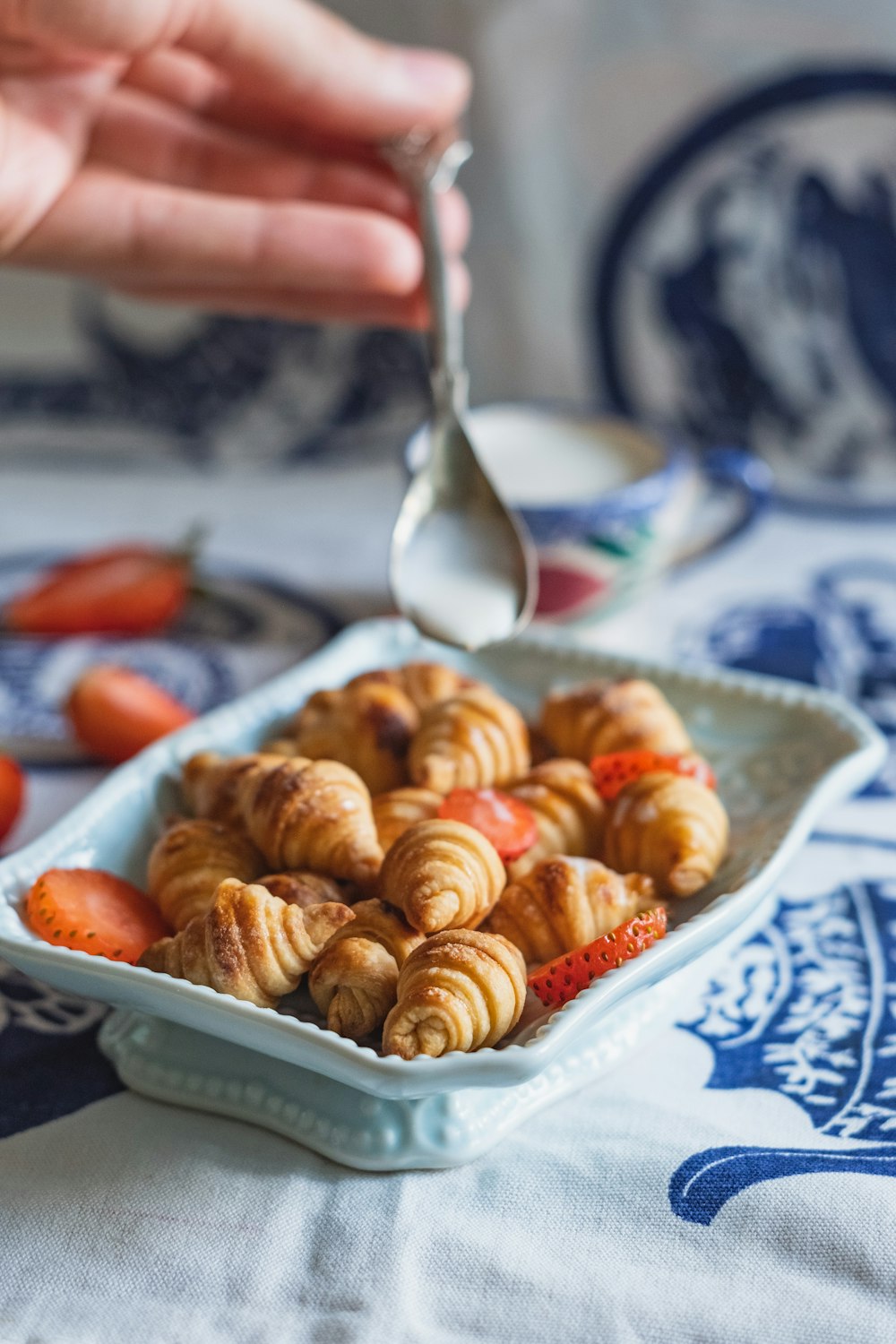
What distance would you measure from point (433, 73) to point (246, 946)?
801 mm

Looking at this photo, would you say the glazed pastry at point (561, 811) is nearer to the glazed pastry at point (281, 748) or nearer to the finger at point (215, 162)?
the glazed pastry at point (281, 748)

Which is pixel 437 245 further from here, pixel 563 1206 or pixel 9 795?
pixel 563 1206

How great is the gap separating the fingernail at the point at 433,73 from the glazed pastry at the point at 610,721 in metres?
0.56

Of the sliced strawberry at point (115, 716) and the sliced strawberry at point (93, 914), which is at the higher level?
the sliced strawberry at point (93, 914)

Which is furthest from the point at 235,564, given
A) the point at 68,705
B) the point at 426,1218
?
the point at 426,1218

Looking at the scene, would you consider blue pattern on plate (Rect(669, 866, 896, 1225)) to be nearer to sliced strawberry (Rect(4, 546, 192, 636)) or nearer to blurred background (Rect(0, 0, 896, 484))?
sliced strawberry (Rect(4, 546, 192, 636))

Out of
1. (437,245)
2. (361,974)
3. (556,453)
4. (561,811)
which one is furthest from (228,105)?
(361,974)

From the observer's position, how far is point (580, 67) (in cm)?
134

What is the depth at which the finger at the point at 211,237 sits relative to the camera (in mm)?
1056

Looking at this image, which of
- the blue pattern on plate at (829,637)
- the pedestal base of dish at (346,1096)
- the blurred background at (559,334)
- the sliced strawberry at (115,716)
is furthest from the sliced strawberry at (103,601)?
the pedestal base of dish at (346,1096)

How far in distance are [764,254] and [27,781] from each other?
0.82 metres

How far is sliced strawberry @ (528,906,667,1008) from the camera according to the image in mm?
597

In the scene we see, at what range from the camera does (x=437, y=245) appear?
3.36ft

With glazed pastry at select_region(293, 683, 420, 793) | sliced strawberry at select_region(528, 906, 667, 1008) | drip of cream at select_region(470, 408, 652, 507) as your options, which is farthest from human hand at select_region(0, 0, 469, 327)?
sliced strawberry at select_region(528, 906, 667, 1008)
